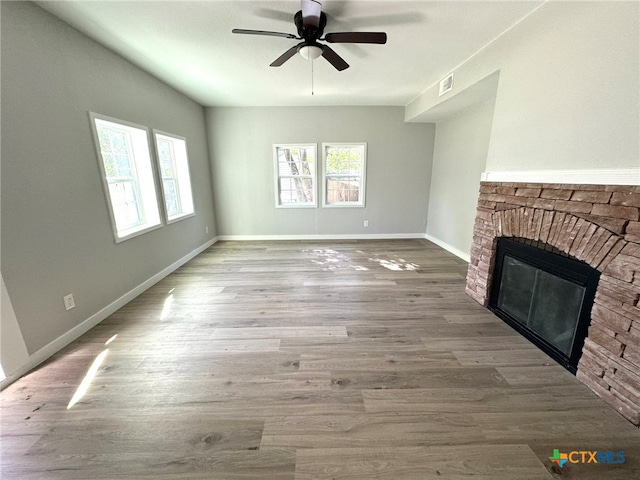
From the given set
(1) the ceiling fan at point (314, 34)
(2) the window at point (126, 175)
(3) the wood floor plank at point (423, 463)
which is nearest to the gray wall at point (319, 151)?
(2) the window at point (126, 175)

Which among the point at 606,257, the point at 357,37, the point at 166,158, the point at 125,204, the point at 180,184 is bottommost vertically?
the point at 606,257

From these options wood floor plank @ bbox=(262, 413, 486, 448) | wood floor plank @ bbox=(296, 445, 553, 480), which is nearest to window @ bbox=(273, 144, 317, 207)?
wood floor plank @ bbox=(262, 413, 486, 448)

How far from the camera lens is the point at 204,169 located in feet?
15.7

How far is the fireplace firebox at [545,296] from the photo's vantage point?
1729 mm

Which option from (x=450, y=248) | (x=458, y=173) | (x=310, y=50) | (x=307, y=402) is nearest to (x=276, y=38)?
(x=310, y=50)

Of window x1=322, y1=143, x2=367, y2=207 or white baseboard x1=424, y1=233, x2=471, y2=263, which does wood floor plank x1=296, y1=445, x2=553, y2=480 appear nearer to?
white baseboard x1=424, y1=233, x2=471, y2=263

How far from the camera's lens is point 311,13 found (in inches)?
73.7

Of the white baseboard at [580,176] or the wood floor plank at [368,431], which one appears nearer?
the wood floor plank at [368,431]

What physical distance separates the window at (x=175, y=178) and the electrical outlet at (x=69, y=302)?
5.51 ft

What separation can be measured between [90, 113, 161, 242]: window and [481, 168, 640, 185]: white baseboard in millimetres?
3994

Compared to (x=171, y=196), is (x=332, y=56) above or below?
above

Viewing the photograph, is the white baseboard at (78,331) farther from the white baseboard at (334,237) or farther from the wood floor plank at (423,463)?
the wood floor plank at (423,463)

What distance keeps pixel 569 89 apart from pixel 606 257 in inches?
47.4

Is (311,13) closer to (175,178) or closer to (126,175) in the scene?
(126,175)
